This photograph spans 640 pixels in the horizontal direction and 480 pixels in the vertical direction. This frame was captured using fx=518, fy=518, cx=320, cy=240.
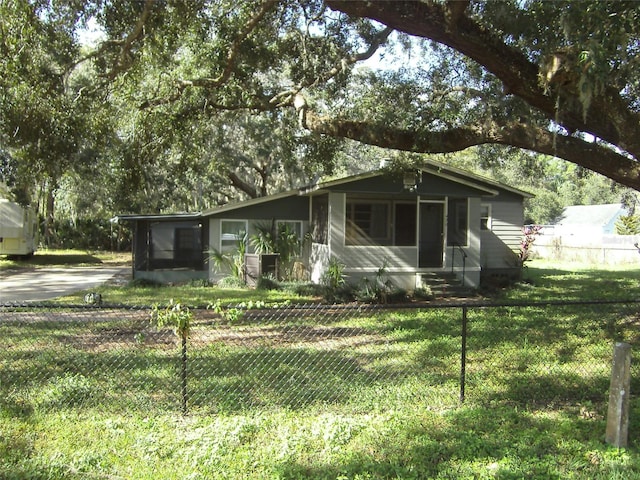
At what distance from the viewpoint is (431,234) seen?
1688 cm

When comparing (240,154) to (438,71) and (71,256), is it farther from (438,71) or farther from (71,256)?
(438,71)

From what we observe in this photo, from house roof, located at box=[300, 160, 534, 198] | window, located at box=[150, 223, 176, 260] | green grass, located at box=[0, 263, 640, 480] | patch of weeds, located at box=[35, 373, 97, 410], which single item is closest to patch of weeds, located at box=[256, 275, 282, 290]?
house roof, located at box=[300, 160, 534, 198]

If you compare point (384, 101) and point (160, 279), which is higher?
point (384, 101)

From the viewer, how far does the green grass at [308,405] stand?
3936mm

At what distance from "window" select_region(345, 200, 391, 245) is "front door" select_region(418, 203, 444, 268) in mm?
1395

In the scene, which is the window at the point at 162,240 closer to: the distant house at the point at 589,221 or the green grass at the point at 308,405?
the green grass at the point at 308,405

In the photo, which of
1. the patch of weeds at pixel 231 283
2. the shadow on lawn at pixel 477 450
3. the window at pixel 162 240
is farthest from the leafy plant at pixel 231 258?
the shadow on lawn at pixel 477 450

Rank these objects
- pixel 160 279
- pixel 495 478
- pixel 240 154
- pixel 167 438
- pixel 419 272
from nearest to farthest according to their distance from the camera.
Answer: pixel 495 478 < pixel 167 438 < pixel 419 272 < pixel 160 279 < pixel 240 154

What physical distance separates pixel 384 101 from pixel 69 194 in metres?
23.0

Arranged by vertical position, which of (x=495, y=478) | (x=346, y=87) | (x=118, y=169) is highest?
(x=346, y=87)

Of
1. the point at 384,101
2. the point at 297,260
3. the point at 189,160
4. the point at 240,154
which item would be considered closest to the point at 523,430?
the point at 384,101

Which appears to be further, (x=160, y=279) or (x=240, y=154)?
(x=240, y=154)

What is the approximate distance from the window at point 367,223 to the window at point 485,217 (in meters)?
4.59

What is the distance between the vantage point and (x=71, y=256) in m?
27.8
